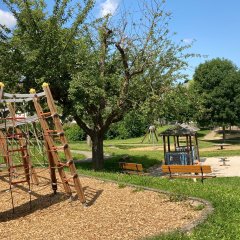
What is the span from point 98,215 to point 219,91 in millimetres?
33747

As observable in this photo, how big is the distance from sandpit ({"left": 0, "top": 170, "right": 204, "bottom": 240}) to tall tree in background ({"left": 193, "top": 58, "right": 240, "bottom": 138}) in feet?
95.5

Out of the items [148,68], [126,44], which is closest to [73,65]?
[126,44]

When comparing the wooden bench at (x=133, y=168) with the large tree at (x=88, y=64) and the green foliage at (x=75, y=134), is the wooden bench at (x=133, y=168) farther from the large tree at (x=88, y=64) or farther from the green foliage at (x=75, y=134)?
the green foliage at (x=75, y=134)

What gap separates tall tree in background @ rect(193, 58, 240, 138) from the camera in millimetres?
38256

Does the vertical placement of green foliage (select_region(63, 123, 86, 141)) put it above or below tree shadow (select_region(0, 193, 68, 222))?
above

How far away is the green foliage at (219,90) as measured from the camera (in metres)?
38.2

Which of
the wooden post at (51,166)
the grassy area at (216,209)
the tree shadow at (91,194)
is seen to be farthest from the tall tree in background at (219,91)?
the wooden post at (51,166)

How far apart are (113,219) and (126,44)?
31.6ft

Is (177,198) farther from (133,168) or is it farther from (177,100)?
(177,100)

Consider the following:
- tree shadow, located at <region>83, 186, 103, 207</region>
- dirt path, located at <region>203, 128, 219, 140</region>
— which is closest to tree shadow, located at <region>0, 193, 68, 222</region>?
tree shadow, located at <region>83, 186, 103, 207</region>

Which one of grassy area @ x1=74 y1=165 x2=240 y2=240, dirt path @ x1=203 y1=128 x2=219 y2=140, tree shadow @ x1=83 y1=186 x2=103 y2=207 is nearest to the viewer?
grassy area @ x1=74 y1=165 x2=240 y2=240

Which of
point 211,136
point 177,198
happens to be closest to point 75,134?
point 211,136

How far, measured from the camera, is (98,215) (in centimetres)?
735

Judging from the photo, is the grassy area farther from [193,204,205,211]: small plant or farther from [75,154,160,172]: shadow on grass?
[75,154,160,172]: shadow on grass
